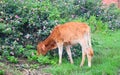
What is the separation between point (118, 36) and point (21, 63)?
5.53 meters

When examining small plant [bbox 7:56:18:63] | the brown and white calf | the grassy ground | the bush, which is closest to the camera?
the grassy ground

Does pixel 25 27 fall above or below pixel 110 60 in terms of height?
above

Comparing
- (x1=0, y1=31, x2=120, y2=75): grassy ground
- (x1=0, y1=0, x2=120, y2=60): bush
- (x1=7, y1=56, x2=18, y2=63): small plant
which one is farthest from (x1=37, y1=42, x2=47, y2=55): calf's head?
(x1=7, y1=56, x2=18, y2=63): small plant

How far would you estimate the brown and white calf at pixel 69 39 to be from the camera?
11.6 metres

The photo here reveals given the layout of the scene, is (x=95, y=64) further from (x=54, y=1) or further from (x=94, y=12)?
(x=94, y=12)

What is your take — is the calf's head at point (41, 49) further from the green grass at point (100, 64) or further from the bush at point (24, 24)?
the green grass at point (100, 64)

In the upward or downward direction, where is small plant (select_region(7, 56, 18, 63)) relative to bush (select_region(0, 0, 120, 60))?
downward

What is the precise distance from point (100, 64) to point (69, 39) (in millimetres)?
1057

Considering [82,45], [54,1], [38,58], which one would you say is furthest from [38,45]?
[54,1]

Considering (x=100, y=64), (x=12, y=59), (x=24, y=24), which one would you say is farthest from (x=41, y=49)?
(x=100, y=64)

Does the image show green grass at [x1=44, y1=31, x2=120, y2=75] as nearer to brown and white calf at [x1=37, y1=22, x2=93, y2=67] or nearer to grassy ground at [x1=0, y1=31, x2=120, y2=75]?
grassy ground at [x1=0, y1=31, x2=120, y2=75]

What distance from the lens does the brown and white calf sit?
458 inches

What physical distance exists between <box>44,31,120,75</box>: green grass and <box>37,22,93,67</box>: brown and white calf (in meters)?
0.32

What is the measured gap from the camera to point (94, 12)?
18.1 m
